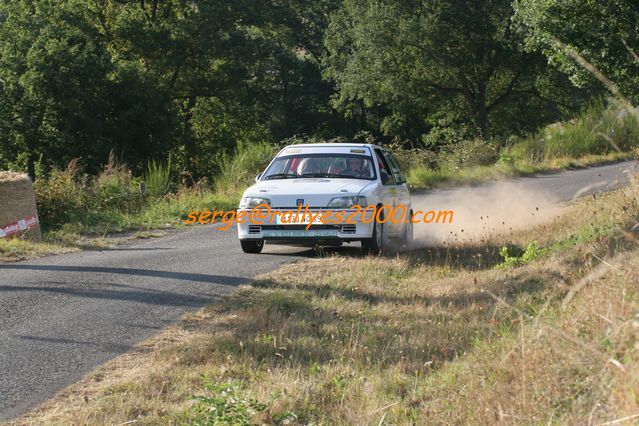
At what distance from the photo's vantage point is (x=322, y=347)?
7.14m

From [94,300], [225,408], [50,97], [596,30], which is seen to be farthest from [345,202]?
[50,97]

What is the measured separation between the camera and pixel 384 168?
43.5 feet

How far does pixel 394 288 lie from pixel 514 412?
507cm

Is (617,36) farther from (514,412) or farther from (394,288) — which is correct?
(514,412)

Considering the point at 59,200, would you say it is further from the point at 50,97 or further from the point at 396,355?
the point at 50,97

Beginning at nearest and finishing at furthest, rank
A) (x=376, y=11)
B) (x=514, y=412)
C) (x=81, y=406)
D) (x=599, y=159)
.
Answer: (x=514, y=412) → (x=81, y=406) → (x=599, y=159) → (x=376, y=11)

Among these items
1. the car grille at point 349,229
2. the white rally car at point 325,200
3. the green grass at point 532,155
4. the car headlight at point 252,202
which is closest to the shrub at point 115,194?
the white rally car at point 325,200

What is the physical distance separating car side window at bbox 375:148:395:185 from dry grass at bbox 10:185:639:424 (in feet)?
9.40

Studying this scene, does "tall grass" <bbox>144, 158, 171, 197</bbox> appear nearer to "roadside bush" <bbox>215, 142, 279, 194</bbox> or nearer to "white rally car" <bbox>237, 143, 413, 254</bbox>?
"roadside bush" <bbox>215, 142, 279, 194</bbox>

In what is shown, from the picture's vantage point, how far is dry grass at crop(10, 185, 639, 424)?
4781 mm

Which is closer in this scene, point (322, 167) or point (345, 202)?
point (345, 202)

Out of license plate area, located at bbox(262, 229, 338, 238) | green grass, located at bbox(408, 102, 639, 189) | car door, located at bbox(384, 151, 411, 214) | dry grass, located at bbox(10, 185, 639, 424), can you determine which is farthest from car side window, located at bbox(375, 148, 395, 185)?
green grass, located at bbox(408, 102, 639, 189)

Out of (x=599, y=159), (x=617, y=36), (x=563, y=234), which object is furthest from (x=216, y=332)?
(x=599, y=159)

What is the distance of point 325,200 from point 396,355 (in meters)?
4.88
